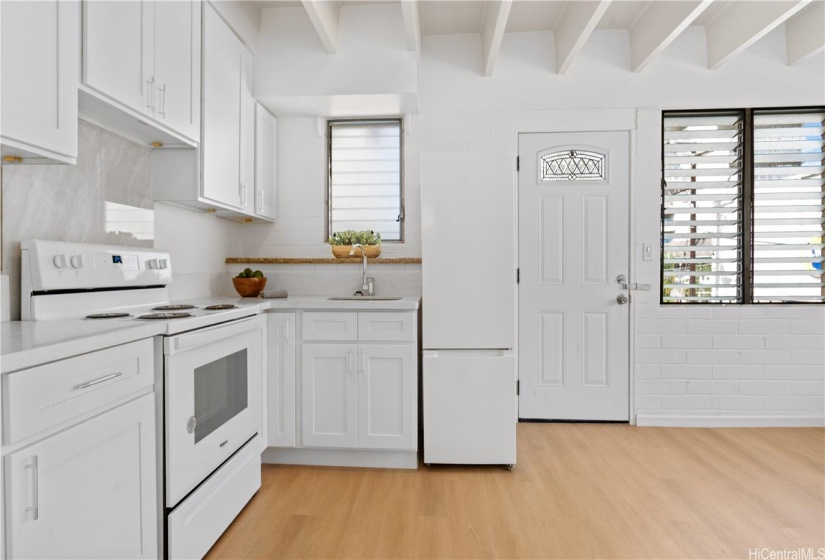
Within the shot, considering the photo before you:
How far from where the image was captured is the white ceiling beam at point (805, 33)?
2.70 metres

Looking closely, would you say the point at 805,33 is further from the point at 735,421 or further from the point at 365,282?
the point at 365,282

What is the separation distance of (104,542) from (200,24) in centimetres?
217

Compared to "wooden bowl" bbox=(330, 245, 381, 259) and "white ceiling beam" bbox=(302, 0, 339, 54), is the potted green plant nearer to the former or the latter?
"wooden bowl" bbox=(330, 245, 381, 259)

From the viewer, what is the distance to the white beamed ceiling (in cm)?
244

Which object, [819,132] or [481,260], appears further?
[819,132]

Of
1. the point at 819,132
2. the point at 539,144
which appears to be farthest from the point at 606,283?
the point at 819,132

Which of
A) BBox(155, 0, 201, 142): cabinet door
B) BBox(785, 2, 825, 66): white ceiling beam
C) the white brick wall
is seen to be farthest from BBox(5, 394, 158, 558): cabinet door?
BBox(785, 2, 825, 66): white ceiling beam

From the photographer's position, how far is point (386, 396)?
2.34m

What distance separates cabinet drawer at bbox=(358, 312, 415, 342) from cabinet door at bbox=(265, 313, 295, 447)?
0.42 m

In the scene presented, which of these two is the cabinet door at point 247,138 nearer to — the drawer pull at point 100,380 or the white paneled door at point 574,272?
the drawer pull at point 100,380

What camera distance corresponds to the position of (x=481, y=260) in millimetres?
2348

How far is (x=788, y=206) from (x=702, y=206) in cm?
59

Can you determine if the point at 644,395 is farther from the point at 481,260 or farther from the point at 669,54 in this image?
the point at 669,54

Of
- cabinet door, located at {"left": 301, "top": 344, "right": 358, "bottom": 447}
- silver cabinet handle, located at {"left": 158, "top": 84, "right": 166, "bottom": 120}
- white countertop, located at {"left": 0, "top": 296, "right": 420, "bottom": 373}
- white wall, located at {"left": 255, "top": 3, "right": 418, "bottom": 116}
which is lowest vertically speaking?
cabinet door, located at {"left": 301, "top": 344, "right": 358, "bottom": 447}
